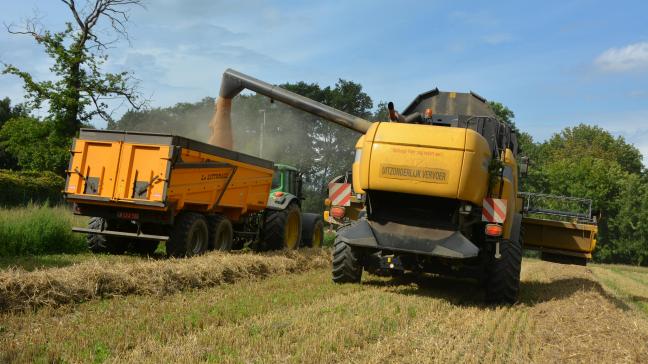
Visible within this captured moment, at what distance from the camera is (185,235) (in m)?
10.4

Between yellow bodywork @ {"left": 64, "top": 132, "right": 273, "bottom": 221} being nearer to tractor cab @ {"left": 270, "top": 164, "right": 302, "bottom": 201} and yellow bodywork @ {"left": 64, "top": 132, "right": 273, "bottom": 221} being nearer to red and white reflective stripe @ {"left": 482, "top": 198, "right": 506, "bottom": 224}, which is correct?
tractor cab @ {"left": 270, "top": 164, "right": 302, "bottom": 201}

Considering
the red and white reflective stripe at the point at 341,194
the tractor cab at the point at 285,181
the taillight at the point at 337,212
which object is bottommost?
the taillight at the point at 337,212

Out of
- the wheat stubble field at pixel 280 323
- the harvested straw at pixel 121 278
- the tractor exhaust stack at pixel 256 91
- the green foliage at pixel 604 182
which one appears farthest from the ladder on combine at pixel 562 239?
the green foliage at pixel 604 182

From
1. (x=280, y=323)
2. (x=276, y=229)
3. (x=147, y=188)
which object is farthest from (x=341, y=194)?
(x=276, y=229)

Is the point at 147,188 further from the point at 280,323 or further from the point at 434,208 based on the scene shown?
the point at 280,323

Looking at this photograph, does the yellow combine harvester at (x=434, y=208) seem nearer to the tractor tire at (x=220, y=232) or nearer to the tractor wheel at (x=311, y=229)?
the tractor tire at (x=220, y=232)

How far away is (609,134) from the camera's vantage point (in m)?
67.6

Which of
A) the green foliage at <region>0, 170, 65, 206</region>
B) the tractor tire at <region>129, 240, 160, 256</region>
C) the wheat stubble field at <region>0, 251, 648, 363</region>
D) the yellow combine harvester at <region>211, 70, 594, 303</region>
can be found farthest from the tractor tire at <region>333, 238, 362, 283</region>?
the green foliage at <region>0, 170, 65, 206</region>

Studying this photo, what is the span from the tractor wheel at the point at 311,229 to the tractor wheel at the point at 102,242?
15.3 feet

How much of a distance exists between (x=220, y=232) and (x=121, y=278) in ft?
14.9

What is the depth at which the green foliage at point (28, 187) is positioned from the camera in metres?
17.0

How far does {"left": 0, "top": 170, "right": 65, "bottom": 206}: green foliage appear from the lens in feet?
→ 55.7

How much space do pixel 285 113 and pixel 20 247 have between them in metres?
32.9

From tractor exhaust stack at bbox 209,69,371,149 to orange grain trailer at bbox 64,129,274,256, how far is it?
5.69ft
